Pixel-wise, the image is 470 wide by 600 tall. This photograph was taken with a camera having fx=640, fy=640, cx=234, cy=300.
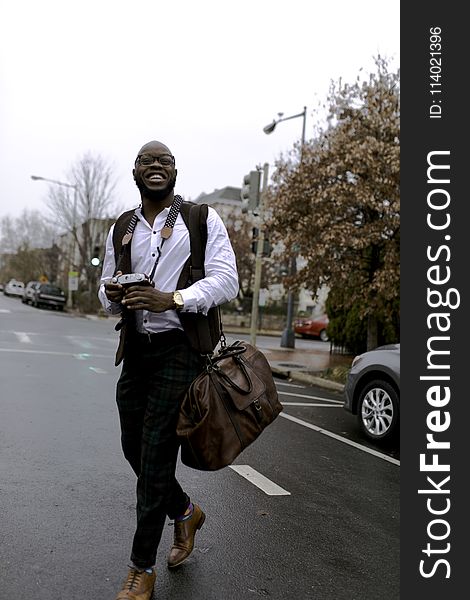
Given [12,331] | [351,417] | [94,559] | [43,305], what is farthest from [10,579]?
[43,305]

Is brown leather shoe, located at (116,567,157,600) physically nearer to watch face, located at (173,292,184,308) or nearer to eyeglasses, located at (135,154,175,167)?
watch face, located at (173,292,184,308)

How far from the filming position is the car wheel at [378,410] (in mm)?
6754

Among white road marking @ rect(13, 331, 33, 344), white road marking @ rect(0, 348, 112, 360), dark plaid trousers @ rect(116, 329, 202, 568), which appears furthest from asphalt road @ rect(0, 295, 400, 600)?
white road marking @ rect(13, 331, 33, 344)

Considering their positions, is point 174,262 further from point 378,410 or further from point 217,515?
point 378,410

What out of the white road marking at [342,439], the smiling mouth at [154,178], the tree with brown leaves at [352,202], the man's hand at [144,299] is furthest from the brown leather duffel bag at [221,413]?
the tree with brown leaves at [352,202]

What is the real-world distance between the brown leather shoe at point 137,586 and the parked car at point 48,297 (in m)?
40.4

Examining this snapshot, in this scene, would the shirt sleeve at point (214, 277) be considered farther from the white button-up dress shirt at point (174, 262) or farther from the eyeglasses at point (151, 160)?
the eyeglasses at point (151, 160)

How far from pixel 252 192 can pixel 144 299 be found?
12045mm

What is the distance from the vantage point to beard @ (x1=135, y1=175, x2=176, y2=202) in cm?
298

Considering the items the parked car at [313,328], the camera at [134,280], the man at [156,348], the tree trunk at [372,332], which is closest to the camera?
the camera at [134,280]

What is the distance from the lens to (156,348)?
294 cm

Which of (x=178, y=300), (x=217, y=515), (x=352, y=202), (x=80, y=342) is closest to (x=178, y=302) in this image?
(x=178, y=300)

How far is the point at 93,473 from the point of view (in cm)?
481

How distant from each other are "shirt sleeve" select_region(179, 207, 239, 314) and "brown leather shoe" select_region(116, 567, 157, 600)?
1.21 metres
